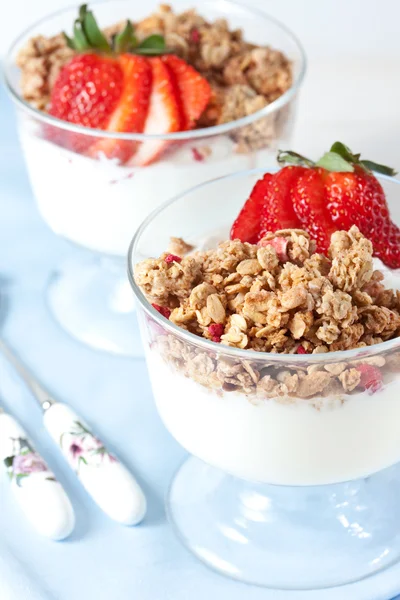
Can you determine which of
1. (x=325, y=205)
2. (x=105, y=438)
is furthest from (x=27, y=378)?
(x=325, y=205)

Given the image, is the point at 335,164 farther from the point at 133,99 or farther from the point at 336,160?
the point at 133,99

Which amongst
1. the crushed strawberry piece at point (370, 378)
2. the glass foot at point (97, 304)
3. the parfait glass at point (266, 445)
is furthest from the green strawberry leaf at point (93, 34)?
the crushed strawberry piece at point (370, 378)

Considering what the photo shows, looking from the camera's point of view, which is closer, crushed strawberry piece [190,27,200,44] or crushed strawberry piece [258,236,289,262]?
crushed strawberry piece [258,236,289,262]

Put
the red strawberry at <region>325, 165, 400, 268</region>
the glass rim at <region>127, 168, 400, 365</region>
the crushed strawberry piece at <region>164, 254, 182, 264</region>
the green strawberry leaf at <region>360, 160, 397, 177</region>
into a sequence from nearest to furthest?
the glass rim at <region>127, 168, 400, 365</region> → the crushed strawberry piece at <region>164, 254, 182, 264</region> → the red strawberry at <region>325, 165, 400, 268</region> → the green strawberry leaf at <region>360, 160, 397, 177</region>

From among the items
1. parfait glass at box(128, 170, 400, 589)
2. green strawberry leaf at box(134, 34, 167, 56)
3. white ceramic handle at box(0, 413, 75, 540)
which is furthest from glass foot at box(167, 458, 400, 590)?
green strawberry leaf at box(134, 34, 167, 56)

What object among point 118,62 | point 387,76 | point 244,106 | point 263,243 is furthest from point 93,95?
point 387,76

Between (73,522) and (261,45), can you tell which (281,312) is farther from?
(261,45)

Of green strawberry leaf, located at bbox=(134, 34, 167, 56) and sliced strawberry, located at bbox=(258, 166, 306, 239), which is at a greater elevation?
green strawberry leaf, located at bbox=(134, 34, 167, 56)

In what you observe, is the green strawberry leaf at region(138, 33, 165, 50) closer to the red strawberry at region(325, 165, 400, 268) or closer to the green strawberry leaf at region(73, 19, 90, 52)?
the green strawberry leaf at region(73, 19, 90, 52)
